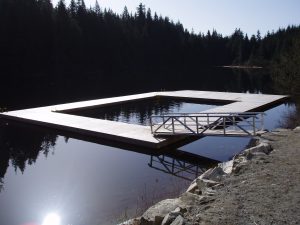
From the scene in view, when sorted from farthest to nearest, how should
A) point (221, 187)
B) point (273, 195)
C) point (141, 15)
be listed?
point (141, 15) → point (221, 187) → point (273, 195)

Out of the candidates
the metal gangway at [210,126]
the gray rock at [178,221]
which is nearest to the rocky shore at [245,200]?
the gray rock at [178,221]

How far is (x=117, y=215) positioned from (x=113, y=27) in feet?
196

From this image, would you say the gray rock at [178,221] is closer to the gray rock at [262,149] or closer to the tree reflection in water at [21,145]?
the gray rock at [262,149]

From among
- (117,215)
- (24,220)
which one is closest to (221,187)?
(117,215)

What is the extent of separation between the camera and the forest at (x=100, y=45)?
44406mm

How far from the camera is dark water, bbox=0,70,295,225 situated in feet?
24.7

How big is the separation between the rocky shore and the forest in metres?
11.8

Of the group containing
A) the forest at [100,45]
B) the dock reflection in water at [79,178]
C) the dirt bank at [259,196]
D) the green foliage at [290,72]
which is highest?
the forest at [100,45]

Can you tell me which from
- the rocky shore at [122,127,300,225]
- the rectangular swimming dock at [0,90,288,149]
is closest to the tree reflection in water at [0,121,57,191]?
the rectangular swimming dock at [0,90,288,149]

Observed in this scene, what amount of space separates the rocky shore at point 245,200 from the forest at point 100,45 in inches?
465

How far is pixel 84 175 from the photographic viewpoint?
31.5 ft

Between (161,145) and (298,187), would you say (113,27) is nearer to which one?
(161,145)

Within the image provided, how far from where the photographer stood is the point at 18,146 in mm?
12680

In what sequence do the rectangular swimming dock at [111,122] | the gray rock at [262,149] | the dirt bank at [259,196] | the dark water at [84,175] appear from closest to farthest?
the dirt bank at [259,196] → the dark water at [84,175] → the gray rock at [262,149] → the rectangular swimming dock at [111,122]
